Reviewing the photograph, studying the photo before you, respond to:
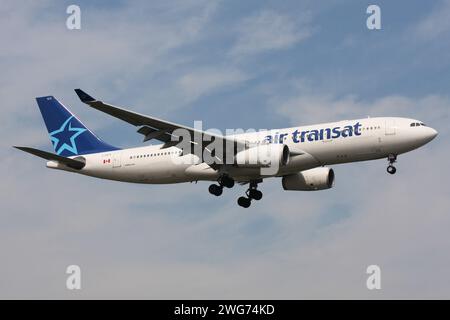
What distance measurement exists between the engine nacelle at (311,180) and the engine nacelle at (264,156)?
493 cm

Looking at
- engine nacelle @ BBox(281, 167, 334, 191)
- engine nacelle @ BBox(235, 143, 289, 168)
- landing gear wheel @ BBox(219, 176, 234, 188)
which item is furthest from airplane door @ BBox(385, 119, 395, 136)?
landing gear wheel @ BBox(219, 176, 234, 188)

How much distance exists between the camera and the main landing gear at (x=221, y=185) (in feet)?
146

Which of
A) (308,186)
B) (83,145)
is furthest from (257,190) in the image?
(83,145)

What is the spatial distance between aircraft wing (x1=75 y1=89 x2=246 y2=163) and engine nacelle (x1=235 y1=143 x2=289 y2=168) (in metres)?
0.62

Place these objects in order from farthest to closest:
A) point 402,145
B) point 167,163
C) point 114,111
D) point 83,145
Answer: point 83,145 < point 167,163 < point 402,145 < point 114,111

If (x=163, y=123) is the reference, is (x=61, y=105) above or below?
above

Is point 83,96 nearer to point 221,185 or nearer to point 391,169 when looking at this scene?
point 221,185

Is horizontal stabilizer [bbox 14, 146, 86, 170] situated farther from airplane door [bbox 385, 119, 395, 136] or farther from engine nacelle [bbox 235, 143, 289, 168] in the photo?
airplane door [bbox 385, 119, 395, 136]

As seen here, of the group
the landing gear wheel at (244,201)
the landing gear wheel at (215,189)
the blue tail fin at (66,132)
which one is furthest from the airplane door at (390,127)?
the blue tail fin at (66,132)

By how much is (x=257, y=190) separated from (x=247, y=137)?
4.61 meters

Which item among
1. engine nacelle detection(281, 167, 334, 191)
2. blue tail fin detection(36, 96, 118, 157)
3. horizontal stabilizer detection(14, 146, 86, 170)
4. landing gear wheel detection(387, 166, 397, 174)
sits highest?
blue tail fin detection(36, 96, 118, 157)

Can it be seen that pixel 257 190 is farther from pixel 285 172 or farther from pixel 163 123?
pixel 163 123

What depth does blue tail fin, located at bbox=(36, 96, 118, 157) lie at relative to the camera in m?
49.8

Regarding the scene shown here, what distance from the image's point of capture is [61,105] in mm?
52625
